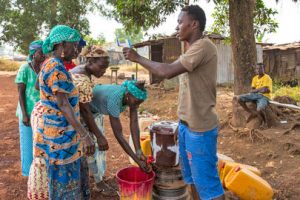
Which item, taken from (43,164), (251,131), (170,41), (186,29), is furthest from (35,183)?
(170,41)

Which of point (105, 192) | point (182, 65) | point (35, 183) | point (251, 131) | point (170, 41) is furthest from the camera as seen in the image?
point (170, 41)

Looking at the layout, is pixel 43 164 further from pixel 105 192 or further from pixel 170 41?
pixel 170 41

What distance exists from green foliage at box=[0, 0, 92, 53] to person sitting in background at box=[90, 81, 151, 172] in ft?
48.5

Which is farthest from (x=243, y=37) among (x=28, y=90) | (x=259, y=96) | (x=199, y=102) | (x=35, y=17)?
(x=35, y=17)

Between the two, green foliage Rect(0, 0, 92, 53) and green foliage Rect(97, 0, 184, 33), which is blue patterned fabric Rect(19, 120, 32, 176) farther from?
green foliage Rect(0, 0, 92, 53)

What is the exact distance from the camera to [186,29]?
8.00 feet

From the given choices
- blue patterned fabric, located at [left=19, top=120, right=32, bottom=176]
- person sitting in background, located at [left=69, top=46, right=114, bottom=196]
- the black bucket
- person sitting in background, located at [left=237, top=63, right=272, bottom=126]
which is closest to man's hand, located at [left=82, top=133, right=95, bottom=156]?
person sitting in background, located at [left=69, top=46, right=114, bottom=196]

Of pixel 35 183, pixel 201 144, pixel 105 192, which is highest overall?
pixel 201 144

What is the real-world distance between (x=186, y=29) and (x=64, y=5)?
15767 millimetres

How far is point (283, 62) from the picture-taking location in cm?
1655

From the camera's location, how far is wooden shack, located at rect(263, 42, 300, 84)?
1622cm

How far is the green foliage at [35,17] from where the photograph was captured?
56.0 ft

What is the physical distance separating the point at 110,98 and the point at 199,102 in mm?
856

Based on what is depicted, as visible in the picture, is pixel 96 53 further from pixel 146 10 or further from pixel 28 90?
pixel 146 10
